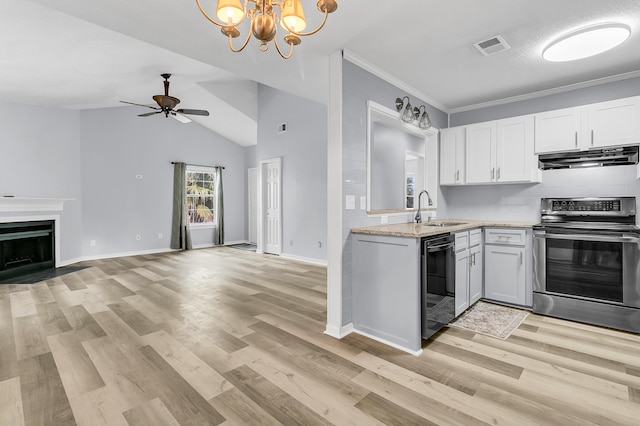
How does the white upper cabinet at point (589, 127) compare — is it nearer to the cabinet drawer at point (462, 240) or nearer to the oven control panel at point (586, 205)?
the oven control panel at point (586, 205)

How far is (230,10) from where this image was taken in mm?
1502

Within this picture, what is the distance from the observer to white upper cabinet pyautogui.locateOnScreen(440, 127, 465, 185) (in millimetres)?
4164

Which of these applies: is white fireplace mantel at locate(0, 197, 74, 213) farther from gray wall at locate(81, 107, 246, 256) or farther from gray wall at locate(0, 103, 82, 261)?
gray wall at locate(81, 107, 246, 256)

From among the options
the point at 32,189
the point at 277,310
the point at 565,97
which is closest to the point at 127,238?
the point at 32,189

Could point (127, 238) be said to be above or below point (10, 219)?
below

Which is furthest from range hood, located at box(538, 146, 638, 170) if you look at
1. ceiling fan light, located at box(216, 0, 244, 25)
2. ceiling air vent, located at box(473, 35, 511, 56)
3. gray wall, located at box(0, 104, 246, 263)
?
gray wall, located at box(0, 104, 246, 263)

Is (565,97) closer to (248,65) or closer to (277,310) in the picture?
(248,65)

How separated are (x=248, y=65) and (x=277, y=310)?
256 centimetres

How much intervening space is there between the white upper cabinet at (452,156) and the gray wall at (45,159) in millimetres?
6738

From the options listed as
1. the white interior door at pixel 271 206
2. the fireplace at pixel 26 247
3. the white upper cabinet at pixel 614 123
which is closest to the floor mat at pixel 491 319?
the white upper cabinet at pixel 614 123

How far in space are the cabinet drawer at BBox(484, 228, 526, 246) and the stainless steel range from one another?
0.46 feet

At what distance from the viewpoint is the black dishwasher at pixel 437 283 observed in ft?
8.14

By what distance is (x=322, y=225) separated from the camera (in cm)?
593

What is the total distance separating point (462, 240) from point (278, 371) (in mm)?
2146
